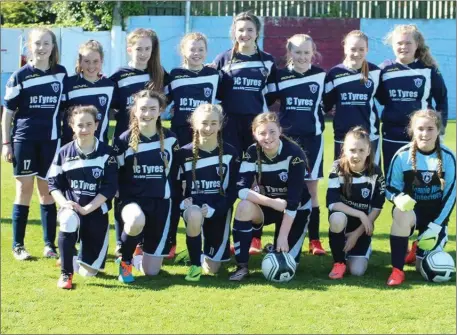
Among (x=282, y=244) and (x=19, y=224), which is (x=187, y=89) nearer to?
(x=282, y=244)

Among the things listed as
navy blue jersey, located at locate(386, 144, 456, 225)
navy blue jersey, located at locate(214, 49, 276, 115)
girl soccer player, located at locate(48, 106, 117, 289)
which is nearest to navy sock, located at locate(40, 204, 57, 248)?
girl soccer player, located at locate(48, 106, 117, 289)

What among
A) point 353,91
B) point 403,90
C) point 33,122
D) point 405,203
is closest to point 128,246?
point 33,122

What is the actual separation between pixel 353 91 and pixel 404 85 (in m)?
0.41

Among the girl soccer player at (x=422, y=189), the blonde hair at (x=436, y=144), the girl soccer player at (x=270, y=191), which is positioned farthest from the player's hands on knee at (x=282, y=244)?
the blonde hair at (x=436, y=144)

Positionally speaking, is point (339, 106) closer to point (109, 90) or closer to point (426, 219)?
point (426, 219)

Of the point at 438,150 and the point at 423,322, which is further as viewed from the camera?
the point at 438,150

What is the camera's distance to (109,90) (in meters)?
5.90

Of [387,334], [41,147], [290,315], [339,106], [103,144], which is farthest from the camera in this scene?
[339,106]

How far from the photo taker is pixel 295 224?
18.6 ft

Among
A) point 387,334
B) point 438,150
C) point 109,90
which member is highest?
point 109,90

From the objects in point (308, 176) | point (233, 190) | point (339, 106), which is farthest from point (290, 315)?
point (339, 106)

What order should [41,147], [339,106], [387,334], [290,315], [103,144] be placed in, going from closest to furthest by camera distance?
[387,334], [290,315], [103,144], [41,147], [339,106]

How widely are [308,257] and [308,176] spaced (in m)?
0.63

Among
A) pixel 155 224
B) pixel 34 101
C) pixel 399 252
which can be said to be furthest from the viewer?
pixel 34 101
